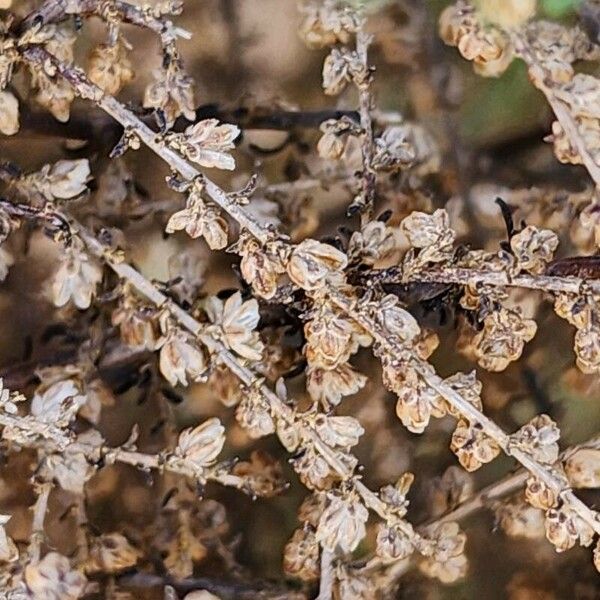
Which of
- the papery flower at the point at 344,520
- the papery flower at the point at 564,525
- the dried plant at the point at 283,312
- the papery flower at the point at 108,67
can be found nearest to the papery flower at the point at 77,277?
the dried plant at the point at 283,312

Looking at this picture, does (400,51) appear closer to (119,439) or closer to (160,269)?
(160,269)

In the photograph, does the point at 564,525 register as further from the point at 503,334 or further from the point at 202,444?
the point at 202,444

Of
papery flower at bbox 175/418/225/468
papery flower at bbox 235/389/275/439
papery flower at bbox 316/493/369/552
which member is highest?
papery flower at bbox 235/389/275/439

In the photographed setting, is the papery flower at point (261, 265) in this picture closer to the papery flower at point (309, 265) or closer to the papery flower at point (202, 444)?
the papery flower at point (309, 265)

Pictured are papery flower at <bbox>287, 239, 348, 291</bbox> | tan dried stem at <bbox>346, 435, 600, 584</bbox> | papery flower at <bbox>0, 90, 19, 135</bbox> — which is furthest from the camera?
tan dried stem at <bbox>346, 435, 600, 584</bbox>

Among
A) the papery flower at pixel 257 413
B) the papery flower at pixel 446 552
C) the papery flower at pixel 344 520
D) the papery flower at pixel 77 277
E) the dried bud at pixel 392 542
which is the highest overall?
the papery flower at pixel 77 277

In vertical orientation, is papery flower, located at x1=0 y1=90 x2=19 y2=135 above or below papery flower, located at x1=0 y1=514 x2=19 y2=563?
above

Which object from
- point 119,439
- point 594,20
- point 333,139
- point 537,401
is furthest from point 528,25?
point 119,439

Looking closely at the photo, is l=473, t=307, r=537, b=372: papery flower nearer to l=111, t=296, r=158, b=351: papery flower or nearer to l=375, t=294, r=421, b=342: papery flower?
l=375, t=294, r=421, b=342: papery flower

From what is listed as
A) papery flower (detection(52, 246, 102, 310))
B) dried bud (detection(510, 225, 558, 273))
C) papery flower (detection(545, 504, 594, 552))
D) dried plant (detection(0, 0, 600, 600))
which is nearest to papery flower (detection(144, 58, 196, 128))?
dried plant (detection(0, 0, 600, 600))

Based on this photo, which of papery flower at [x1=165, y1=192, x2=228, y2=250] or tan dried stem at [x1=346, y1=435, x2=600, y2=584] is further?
tan dried stem at [x1=346, y1=435, x2=600, y2=584]
